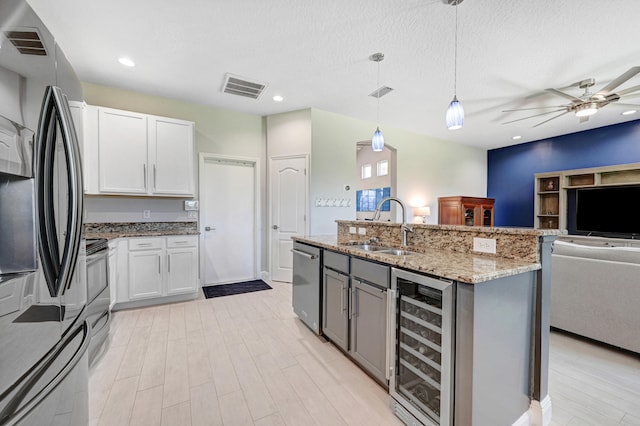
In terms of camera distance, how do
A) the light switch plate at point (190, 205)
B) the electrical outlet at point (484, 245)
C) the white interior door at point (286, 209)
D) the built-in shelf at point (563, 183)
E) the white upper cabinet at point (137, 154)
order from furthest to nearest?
the built-in shelf at point (563, 183), the white interior door at point (286, 209), the light switch plate at point (190, 205), the white upper cabinet at point (137, 154), the electrical outlet at point (484, 245)

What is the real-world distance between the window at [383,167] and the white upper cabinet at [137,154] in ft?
16.8

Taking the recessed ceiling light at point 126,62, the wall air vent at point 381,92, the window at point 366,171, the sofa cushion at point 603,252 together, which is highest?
the wall air vent at point 381,92

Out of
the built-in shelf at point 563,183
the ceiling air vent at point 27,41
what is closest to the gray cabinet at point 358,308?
the ceiling air vent at point 27,41

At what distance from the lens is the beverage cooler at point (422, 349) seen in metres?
1.30

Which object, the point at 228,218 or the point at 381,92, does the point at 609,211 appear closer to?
the point at 381,92

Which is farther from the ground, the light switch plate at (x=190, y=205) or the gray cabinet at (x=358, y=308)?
the light switch plate at (x=190, y=205)

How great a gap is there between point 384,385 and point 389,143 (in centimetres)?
462

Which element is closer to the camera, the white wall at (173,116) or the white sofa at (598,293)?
the white sofa at (598,293)

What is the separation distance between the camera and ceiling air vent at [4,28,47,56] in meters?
0.71

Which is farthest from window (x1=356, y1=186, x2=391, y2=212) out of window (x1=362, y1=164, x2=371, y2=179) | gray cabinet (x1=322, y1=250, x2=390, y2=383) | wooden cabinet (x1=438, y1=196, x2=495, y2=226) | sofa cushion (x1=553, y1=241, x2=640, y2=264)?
gray cabinet (x1=322, y1=250, x2=390, y2=383)

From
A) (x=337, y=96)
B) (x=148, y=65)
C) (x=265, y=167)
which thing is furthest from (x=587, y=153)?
(x=148, y=65)

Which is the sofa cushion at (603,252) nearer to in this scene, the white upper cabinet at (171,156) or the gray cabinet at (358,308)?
the gray cabinet at (358,308)

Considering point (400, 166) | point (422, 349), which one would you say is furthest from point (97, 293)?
point (400, 166)

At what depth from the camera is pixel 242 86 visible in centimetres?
358
